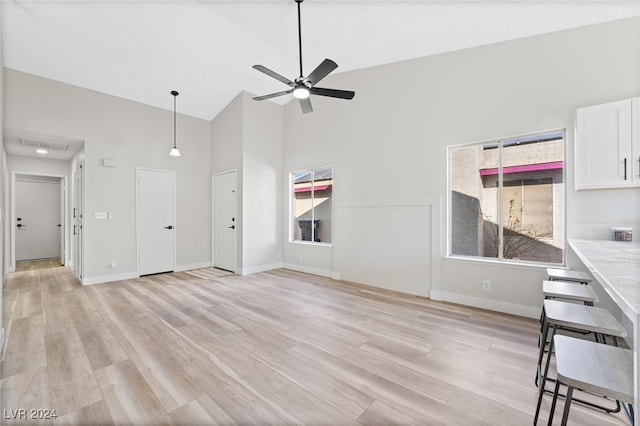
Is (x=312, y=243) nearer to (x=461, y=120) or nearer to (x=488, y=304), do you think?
(x=488, y=304)

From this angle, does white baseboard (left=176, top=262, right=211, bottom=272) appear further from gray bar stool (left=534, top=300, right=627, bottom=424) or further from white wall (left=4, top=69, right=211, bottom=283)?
gray bar stool (left=534, top=300, right=627, bottom=424)

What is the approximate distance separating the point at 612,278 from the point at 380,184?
3.40 m

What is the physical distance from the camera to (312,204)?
18.7 ft

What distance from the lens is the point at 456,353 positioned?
94.8 inches

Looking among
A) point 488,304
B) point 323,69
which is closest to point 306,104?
point 323,69

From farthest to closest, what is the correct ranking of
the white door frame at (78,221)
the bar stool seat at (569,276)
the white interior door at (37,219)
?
the white interior door at (37,219), the white door frame at (78,221), the bar stool seat at (569,276)

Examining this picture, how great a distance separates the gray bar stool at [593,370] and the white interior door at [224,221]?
206 inches

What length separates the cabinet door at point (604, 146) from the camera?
2.50 meters

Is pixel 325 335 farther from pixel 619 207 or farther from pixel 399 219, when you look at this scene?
pixel 619 207

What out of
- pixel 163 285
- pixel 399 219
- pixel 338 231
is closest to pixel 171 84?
pixel 163 285

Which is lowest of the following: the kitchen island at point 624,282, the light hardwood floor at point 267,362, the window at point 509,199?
the light hardwood floor at point 267,362

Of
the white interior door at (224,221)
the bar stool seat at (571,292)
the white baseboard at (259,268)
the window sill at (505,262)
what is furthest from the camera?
the white interior door at (224,221)

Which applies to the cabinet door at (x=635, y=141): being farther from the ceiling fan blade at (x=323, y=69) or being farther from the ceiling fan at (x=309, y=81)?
the ceiling fan blade at (x=323, y=69)

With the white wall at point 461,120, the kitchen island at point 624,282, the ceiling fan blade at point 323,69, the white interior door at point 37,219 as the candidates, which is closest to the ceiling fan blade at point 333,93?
the ceiling fan blade at point 323,69
